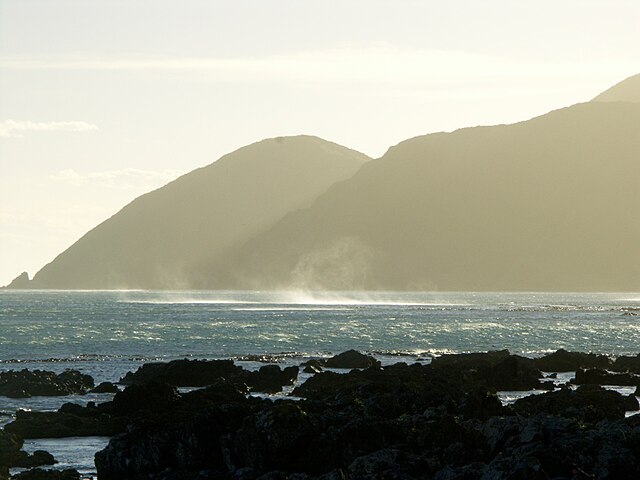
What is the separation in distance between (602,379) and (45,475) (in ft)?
124

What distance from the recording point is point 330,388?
53.4 m

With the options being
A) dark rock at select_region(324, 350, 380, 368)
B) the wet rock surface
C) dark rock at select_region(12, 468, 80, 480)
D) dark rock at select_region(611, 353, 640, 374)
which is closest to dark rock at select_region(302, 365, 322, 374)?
dark rock at select_region(324, 350, 380, 368)

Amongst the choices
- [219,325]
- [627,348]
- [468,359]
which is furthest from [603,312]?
[468,359]

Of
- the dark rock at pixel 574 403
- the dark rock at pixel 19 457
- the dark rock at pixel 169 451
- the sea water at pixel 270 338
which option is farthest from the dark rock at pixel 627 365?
the dark rock at pixel 19 457

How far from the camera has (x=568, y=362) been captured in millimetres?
77688

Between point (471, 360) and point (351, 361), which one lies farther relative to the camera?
point (351, 361)

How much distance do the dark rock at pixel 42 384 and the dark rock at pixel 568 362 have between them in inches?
1104

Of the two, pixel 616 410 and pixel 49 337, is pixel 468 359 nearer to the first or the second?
pixel 616 410

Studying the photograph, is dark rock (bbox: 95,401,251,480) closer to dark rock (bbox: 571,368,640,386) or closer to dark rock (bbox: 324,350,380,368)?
dark rock (bbox: 571,368,640,386)

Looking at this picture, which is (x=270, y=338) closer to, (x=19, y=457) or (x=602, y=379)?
(x=602, y=379)

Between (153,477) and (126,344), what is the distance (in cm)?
7812

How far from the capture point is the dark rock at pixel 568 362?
76812 mm

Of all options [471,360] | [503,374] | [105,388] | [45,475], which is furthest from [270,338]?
[45,475]

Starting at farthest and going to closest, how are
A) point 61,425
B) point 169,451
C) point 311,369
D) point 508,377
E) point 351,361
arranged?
point 351,361, point 311,369, point 508,377, point 61,425, point 169,451
